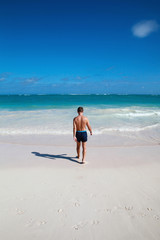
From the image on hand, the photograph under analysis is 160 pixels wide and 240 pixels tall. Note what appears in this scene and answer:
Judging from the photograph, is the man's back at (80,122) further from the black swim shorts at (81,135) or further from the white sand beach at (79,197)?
the white sand beach at (79,197)

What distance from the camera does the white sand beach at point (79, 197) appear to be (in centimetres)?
248

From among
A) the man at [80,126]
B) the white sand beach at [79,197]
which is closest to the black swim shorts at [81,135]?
the man at [80,126]

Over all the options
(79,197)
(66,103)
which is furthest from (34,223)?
(66,103)

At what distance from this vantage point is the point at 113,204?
3.05 metres

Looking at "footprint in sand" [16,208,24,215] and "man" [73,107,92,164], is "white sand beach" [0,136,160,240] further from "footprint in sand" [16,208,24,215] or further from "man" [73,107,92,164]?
"man" [73,107,92,164]

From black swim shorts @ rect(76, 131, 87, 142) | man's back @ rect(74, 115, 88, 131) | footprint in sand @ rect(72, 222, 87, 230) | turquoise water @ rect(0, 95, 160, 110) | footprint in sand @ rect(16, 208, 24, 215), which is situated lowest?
footprint in sand @ rect(72, 222, 87, 230)

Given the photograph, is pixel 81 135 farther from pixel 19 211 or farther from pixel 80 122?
pixel 19 211

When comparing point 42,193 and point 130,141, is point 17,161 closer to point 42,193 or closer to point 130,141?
point 42,193

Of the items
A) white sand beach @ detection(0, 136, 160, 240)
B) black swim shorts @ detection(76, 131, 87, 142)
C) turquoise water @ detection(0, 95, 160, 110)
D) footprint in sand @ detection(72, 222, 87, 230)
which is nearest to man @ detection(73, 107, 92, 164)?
black swim shorts @ detection(76, 131, 87, 142)

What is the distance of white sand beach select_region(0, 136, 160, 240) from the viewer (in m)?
2.48

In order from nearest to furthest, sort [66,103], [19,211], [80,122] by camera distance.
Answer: [19,211] < [80,122] < [66,103]

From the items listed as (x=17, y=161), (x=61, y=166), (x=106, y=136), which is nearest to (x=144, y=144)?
(x=106, y=136)

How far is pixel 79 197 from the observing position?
3.24 meters

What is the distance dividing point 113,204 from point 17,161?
3.59 m
